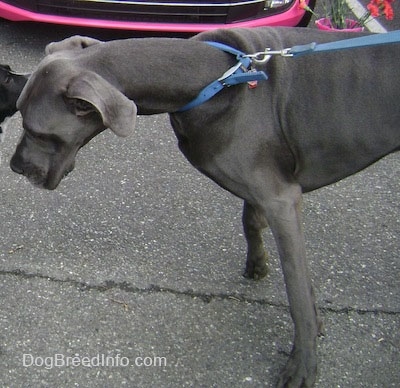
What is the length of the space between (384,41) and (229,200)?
1.48 meters

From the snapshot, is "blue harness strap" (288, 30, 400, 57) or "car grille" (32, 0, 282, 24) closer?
"blue harness strap" (288, 30, 400, 57)

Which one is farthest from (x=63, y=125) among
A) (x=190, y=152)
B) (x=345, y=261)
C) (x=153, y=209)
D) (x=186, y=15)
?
(x=186, y=15)

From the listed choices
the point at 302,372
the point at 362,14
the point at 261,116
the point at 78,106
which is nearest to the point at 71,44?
the point at 78,106

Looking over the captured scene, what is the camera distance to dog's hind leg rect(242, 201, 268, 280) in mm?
3041

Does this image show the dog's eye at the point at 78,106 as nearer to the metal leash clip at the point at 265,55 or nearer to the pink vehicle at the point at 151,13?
the metal leash clip at the point at 265,55

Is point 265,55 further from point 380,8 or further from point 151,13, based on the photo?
point 151,13

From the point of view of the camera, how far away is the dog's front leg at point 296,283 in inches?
100.0

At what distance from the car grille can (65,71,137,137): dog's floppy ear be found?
286 centimetres

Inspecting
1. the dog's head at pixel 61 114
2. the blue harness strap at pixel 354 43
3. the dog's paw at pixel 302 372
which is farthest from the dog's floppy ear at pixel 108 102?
the dog's paw at pixel 302 372

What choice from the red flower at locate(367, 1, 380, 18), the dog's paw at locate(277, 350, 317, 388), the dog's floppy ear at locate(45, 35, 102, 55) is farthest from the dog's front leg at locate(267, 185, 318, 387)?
the red flower at locate(367, 1, 380, 18)

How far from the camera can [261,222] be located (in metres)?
3.04

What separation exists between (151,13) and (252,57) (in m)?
2.71

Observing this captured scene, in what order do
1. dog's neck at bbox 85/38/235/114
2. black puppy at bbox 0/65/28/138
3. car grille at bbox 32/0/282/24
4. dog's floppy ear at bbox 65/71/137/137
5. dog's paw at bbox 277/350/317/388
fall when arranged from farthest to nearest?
car grille at bbox 32/0/282/24
black puppy at bbox 0/65/28/138
dog's paw at bbox 277/350/317/388
dog's neck at bbox 85/38/235/114
dog's floppy ear at bbox 65/71/137/137

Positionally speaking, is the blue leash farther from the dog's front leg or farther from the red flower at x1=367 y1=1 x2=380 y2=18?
the red flower at x1=367 y1=1 x2=380 y2=18
